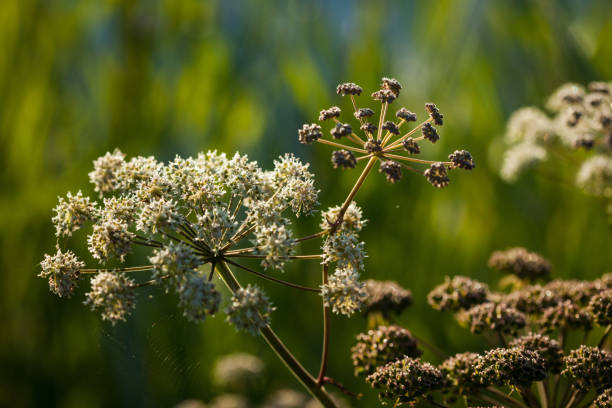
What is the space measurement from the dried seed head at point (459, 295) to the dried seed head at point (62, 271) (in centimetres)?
109

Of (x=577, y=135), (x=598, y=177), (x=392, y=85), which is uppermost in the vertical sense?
(x=577, y=135)

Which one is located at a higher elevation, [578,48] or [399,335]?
[578,48]

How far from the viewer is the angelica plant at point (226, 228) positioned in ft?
3.92

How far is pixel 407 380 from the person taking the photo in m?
1.27

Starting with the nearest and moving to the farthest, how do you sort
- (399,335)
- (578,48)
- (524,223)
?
(399,335)
(524,223)
(578,48)

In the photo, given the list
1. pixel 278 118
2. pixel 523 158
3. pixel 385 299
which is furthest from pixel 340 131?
pixel 278 118

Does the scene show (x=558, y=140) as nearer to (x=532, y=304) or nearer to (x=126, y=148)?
(x=532, y=304)

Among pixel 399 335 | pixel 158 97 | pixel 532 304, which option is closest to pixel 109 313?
pixel 399 335

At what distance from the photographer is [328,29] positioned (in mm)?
4375

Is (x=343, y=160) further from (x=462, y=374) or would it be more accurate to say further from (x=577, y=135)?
(x=577, y=135)

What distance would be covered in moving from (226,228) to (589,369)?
926 mm

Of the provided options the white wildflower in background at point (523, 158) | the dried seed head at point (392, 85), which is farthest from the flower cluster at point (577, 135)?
the dried seed head at point (392, 85)

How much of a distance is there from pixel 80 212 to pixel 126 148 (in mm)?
2499

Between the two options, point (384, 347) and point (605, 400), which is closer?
point (605, 400)
